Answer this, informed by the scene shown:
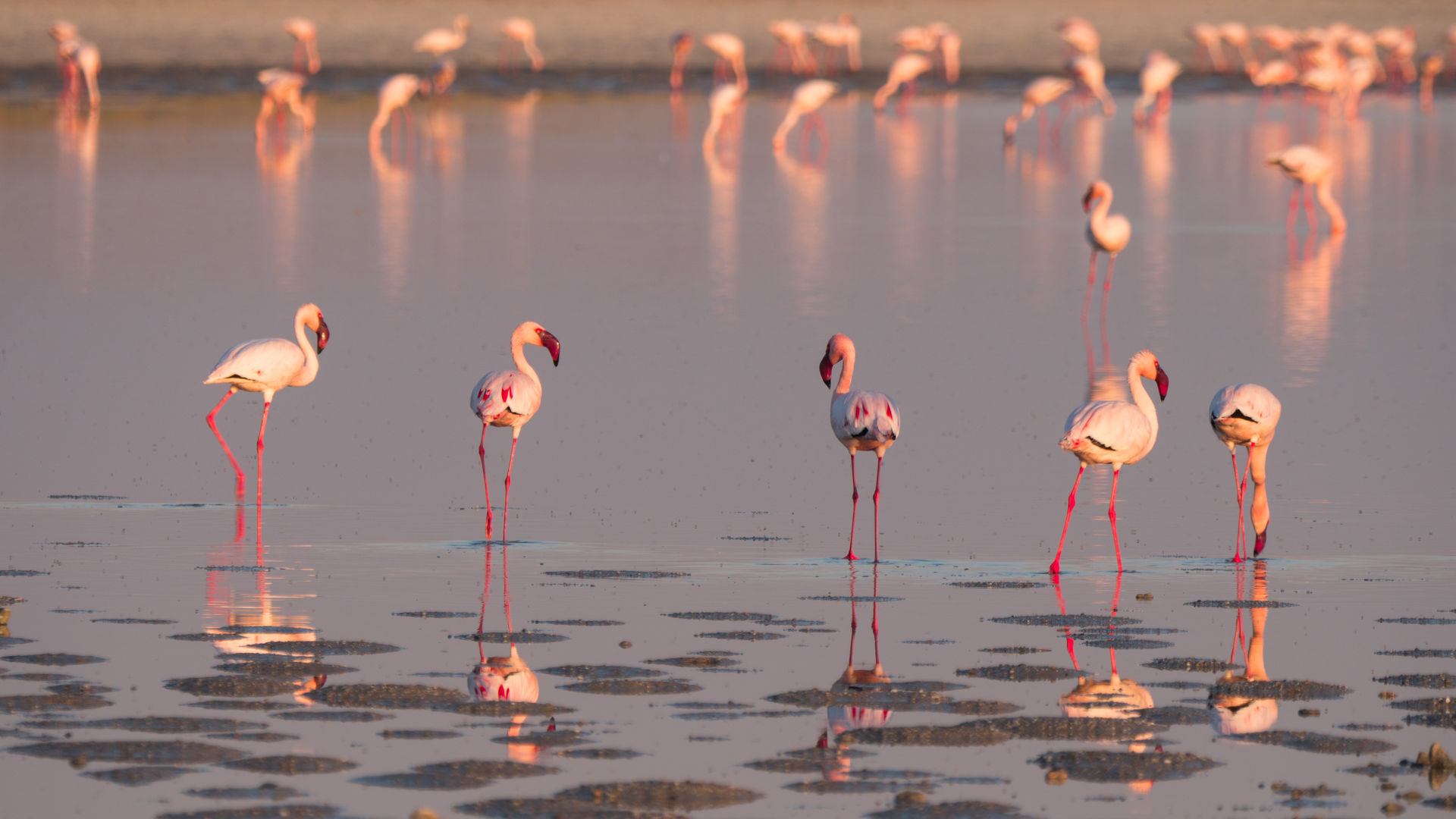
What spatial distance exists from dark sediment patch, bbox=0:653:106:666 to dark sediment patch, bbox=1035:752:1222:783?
3425 mm

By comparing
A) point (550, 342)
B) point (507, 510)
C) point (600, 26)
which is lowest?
point (507, 510)

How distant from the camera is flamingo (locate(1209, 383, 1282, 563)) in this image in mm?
10570

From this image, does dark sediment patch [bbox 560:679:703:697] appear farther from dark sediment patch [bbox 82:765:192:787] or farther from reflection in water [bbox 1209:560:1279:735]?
reflection in water [bbox 1209:560:1279:735]

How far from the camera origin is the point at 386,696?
7.53m

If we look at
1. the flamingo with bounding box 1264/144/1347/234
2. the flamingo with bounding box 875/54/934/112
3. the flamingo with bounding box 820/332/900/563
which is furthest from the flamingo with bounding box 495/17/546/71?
the flamingo with bounding box 820/332/900/563

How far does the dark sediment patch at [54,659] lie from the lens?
7.89m

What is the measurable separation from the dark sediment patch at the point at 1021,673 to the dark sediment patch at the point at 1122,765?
99cm

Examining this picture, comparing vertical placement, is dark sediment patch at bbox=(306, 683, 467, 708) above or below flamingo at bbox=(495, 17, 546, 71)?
below

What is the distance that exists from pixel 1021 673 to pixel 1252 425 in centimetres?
329

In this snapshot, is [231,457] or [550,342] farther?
[550,342]

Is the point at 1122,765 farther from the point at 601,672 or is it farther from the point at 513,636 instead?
the point at 513,636

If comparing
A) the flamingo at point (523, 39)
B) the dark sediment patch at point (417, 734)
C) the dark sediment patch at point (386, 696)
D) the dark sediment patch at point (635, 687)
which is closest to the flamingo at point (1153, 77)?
the flamingo at point (523, 39)

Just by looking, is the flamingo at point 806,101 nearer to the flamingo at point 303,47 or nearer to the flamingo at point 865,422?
the flamingo at point 303,47

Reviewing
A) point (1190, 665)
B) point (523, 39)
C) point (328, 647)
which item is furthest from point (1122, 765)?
point (523, 39)
